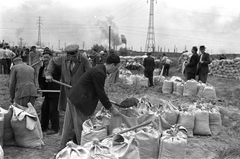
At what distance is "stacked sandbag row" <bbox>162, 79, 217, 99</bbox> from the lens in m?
7.75

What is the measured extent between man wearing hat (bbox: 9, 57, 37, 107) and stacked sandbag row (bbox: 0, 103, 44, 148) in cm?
41

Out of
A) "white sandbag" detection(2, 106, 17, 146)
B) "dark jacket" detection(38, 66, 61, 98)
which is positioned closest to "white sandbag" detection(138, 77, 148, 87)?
"dark jacket" detection(38, 66, 61, 98)

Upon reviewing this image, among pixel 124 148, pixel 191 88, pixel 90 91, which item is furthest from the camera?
pixel 191 88

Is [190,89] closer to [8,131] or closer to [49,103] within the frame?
[49,103]

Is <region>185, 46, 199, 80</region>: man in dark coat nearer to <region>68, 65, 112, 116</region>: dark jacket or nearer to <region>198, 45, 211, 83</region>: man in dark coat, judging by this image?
<region>198, 45, 211, 83</region>: man in dark coat

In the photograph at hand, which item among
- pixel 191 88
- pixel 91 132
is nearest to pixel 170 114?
pixel 91 132

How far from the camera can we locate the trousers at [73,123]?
3617 millimetres

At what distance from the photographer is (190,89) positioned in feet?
27.0

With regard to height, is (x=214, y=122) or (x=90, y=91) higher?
(x=90, y=91)

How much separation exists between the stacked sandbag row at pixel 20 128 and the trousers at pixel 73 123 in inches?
24.6

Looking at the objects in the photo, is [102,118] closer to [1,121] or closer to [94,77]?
[94,77]

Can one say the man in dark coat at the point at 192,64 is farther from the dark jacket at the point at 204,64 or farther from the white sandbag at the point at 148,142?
the white sandbag at the point at 148,142

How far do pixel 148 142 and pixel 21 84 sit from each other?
7.86 ft

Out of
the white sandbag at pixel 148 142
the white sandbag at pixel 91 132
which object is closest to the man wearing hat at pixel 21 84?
the white sandbag at pixel 91 132
